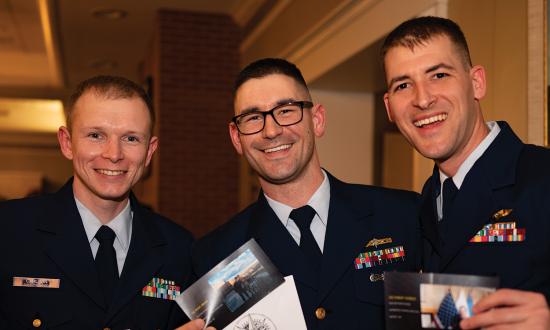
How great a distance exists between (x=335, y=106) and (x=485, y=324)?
15.6 feet

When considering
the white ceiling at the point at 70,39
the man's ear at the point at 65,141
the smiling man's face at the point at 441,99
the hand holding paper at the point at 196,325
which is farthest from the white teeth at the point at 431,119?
the white ceiling at the point at 70,39

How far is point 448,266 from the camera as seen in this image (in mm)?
2076

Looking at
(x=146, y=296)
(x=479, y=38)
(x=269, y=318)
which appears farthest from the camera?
(x=479, y=38)

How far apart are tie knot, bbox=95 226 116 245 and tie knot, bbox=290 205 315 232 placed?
0.67 metres

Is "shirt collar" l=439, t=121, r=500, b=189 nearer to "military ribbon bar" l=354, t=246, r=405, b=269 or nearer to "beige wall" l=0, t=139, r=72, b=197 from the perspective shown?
"military ribbon bar" l=354, t=246, r=405, b=269

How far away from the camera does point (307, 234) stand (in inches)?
96.4

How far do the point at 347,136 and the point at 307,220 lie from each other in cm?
398

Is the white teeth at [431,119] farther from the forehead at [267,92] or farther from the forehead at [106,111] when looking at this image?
the forehead at [106,111]

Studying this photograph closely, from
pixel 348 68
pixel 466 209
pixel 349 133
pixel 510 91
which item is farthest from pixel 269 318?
pixel 349 133

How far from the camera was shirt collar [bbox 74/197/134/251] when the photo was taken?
2.58m

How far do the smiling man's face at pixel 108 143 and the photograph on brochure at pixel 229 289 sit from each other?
57 centimetres

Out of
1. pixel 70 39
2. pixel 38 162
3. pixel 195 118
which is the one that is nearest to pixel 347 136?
pixel 195 118

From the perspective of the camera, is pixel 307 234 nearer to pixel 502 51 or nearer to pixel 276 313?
pixel 276 313

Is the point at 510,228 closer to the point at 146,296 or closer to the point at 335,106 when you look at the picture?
the point at 146,296
